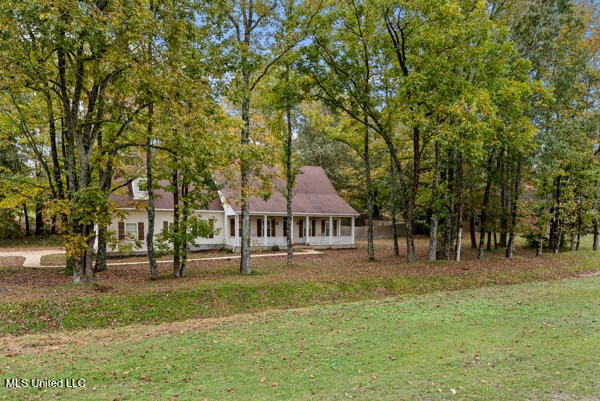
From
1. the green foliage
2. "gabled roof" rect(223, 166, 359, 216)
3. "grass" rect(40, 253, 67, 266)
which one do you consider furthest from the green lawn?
the green foliage

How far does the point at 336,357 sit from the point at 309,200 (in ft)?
71.1

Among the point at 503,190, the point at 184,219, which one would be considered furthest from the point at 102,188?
the point at 503,190

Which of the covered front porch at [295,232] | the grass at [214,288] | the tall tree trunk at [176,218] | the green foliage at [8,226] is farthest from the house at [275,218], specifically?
the green foliage at [8,226]

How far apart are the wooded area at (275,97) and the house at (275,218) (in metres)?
7.01

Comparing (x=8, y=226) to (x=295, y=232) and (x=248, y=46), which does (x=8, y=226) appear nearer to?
(x=295, y=232)

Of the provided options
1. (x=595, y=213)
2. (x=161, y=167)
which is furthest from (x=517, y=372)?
(x=595, y=213)

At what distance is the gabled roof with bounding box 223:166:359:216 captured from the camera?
25000 mm

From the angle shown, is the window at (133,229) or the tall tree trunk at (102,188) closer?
the tall tree trunk at (102,188)

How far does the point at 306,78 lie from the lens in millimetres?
15773

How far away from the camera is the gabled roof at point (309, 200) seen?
25000 mm

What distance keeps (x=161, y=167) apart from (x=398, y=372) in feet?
33.4

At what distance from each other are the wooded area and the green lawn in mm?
4157

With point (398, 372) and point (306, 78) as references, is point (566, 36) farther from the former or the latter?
point (398, 372)

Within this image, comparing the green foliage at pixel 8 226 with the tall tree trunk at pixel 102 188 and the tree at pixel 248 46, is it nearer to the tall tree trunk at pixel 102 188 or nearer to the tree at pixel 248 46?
the tall tree trunk at pixel 102 188
